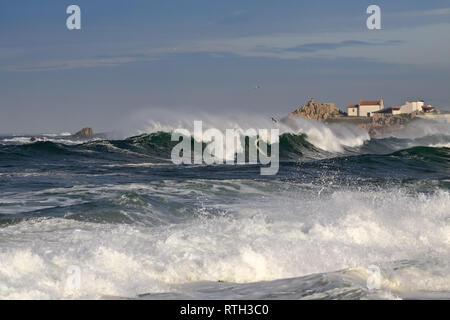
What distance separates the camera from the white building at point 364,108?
5438 inches

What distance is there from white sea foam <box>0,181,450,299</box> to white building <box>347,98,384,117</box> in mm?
128172

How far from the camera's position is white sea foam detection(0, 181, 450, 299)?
7074 mm

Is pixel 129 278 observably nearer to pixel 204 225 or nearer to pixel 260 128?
pixel 204 225

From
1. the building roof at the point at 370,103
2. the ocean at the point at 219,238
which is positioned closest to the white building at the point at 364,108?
the building roof at the point at 370,103

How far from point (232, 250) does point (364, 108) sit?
133121mm

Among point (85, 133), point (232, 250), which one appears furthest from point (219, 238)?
point (85, 133)

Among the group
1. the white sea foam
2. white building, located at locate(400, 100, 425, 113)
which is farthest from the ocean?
white building, located at locate(400, 100, 425, 113)

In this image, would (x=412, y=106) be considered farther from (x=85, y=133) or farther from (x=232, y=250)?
(x=232, y=250)

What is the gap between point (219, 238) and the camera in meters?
9.30

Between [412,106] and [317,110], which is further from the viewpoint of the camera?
[412,106]

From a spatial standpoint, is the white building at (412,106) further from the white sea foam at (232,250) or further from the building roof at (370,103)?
the white sea foam at (232,250)

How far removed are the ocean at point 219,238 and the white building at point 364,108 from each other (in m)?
121

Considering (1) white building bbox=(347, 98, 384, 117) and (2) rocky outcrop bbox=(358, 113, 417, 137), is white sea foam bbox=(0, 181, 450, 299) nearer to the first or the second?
(2) rocky outcrop bbox=(358, 113, 417, 137)
